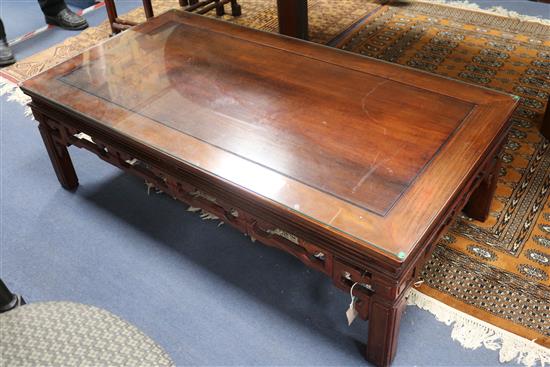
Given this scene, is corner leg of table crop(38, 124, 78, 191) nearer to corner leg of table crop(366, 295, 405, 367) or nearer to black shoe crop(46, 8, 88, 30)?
corner leg of table crop(366, 295, 405, 367)

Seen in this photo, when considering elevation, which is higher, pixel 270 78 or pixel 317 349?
pixel 270 78

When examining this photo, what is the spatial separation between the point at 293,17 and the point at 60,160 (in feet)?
3.69

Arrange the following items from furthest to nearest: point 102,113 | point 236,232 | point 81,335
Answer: point 236,232
point 102,113
point 81,335

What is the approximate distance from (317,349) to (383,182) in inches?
17.4

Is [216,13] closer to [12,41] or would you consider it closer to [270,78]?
[12,41]

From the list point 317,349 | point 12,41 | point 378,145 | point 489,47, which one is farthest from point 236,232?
point 12,41

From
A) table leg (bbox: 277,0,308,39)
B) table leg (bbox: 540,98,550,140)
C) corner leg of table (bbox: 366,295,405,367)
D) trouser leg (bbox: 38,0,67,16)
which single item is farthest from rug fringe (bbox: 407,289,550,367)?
trouser leg (bbox: 38,0,67,16)

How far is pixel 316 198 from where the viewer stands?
3.79ft

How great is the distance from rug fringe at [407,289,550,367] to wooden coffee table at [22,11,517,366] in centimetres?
20

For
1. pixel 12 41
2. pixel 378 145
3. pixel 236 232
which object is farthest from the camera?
pixel 12 41

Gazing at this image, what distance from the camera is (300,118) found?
4.52 feet

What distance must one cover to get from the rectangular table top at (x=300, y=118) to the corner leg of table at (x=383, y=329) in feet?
0.52

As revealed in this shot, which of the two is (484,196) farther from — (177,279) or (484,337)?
(177,279)

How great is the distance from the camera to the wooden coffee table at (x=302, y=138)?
112cm
